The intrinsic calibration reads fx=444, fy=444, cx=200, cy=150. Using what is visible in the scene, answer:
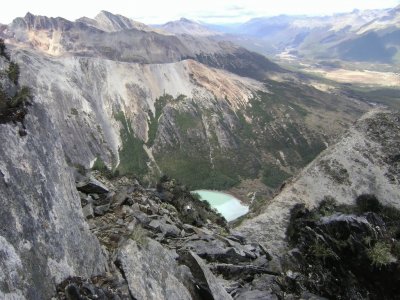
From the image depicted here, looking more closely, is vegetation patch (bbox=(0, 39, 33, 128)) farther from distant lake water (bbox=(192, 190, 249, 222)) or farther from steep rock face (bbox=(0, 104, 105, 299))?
distant lake water (bbox=(192, 190, 249, 222))

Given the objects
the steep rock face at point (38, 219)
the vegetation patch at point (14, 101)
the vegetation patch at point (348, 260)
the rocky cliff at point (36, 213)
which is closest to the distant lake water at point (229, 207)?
the vegetation patch at point (348, 260)

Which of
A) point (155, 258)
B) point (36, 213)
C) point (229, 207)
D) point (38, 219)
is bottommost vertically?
point (229, 207)

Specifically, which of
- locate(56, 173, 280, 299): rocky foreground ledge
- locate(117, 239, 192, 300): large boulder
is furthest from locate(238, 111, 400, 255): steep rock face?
locate(117, 239, 192, 300): large boulder

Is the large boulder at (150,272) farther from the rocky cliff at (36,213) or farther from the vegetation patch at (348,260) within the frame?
the vegetation patch at (348,260)

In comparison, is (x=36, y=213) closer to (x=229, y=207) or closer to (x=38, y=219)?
(x=38, y=219)

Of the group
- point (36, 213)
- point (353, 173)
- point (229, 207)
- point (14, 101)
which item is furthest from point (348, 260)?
point (229, 207)
